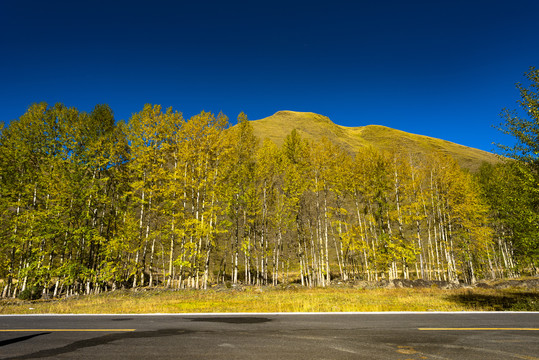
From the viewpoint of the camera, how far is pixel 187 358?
4805 millimetres

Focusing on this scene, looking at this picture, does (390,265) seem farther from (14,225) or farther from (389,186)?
(14,225)

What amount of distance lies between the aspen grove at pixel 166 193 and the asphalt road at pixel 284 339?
39.7 ft

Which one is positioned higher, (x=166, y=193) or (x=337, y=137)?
(x=337, y=137)

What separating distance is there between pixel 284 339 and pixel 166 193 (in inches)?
652

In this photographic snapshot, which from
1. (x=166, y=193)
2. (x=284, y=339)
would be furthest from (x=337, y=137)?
(x=284, y=339)

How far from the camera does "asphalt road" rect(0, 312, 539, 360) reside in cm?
500

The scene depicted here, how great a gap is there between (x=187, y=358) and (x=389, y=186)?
26.2m

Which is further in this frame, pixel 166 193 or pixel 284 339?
pixel 166 193

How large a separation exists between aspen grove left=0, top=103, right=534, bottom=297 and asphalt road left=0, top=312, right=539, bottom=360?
12106mm

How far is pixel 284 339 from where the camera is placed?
19.8 feet

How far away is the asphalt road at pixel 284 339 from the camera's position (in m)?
5.00

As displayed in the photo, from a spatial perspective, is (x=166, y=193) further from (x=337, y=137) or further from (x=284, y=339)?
(x=337, y=137)

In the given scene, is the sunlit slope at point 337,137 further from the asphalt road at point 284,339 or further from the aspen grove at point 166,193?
the asphalt road at point 284,339

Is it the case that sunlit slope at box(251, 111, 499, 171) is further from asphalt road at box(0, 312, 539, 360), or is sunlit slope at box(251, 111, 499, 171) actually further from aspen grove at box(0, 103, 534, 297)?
asphalt road at box(0, 312, 539, 360)
